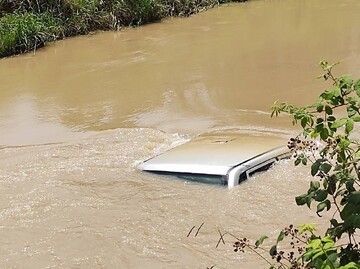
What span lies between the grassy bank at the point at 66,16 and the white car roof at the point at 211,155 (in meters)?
6.31

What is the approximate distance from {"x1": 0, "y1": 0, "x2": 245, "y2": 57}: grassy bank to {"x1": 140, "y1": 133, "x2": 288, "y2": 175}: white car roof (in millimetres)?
6307

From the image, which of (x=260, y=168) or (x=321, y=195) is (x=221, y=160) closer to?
(x=260, y=168)

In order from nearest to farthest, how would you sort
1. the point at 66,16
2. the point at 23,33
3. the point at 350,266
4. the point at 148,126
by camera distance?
the point at 350,266, the point at 148,126, the point at 23,33, the point at 66,16

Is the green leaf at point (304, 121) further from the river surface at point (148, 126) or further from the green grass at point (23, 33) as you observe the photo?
the green grass at point (23, 33)

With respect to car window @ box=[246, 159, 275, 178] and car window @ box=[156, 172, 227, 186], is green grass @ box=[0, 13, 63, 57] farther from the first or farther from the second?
car window @ box=[246, 159, 275, 178]

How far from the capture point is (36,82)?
948 centimetres

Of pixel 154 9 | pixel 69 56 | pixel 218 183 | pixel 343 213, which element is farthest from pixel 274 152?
pixel 154 9

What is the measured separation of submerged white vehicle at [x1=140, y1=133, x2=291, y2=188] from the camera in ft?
16.5

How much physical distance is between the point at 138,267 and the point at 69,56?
759 centimetres

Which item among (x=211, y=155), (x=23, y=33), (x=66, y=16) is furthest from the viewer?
(x=66, y=16)

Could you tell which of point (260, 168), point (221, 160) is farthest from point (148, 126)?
point (260, 168)

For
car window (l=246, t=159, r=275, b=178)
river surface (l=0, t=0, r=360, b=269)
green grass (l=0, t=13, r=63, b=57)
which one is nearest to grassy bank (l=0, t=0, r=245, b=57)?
green grass (l=0, t=13, r=63, b=57)

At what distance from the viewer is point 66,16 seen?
41.6 ft

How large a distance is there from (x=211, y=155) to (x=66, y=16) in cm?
830
